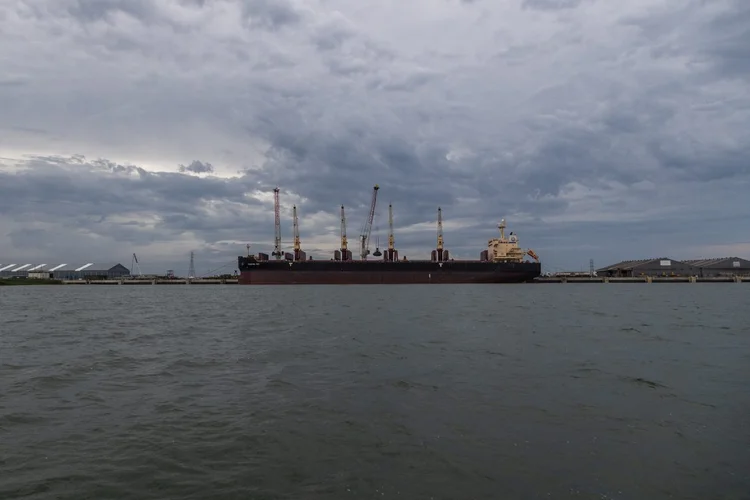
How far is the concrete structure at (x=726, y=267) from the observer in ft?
465

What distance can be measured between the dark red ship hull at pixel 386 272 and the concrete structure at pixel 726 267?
7582 centimetres

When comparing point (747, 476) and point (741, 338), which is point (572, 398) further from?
point (741, 338)

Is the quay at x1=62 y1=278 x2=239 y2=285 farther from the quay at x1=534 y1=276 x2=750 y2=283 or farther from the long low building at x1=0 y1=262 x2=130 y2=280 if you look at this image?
the quay at x1=534 y1=276 x2=750 y2=283

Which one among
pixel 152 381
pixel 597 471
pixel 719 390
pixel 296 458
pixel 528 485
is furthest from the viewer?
pixel 152 381

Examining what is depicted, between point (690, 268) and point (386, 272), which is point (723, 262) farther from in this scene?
point (386, 272)

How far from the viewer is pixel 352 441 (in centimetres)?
805

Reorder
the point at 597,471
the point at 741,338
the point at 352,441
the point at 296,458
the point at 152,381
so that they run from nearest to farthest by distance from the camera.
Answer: the point at 597,471 < the point at 296,458 < the point at 352,441 < the point at 152,381 < the point at 741,338

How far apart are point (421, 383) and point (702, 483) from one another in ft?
21.0

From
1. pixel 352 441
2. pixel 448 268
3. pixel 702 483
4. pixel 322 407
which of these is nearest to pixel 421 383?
pixel 322 407

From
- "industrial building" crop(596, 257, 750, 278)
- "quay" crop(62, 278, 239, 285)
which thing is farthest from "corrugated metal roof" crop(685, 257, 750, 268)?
"quay" crop(62, 278, 239, 285)

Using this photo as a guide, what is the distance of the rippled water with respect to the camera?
6.50 metres

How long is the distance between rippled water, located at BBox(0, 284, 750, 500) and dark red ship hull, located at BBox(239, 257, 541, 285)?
7827cm

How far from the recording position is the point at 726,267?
142 m

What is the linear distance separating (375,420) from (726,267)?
166 metres
